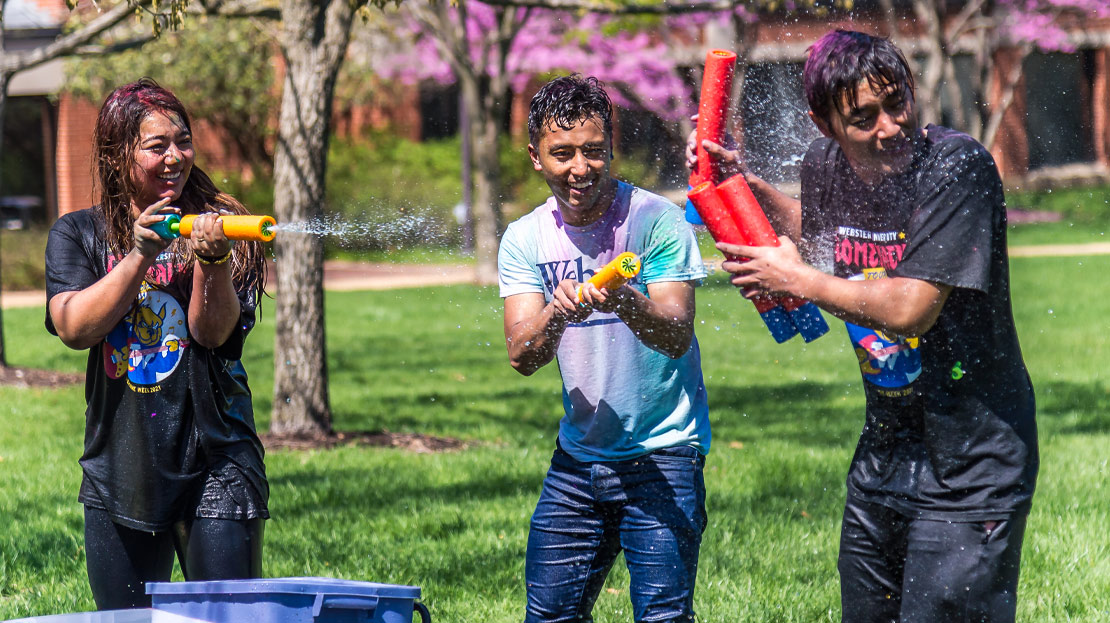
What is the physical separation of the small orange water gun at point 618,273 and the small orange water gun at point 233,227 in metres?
0.68

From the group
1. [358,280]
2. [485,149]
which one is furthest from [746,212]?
[358,280]

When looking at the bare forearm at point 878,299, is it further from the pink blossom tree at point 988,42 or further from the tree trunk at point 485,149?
the tree trunk at point 485,149

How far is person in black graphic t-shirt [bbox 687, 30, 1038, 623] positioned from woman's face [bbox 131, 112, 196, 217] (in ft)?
4.28

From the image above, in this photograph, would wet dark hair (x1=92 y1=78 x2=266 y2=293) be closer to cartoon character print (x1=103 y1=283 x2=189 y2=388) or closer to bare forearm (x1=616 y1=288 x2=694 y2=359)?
cartoon character print (x1=103 y1=283 x2=189 y2=388)

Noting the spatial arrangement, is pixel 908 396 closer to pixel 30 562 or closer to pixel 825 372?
pixel 30 562

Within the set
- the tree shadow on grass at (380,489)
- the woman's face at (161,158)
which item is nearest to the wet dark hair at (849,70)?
the woman's face at (161,158)

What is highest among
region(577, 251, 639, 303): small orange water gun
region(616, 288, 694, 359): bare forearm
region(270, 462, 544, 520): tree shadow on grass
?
region(577, 251, 639, 303): small orange water gun

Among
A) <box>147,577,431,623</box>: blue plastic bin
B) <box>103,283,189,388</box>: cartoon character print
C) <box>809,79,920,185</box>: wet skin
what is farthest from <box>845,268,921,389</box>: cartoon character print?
<box>103,283,189,388</box>: cartoon character print

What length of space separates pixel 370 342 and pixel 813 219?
923 centimetres

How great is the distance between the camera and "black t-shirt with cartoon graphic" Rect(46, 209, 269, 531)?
2.88 m

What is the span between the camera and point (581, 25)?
21453 millimetres

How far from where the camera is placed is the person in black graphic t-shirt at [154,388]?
2.88m

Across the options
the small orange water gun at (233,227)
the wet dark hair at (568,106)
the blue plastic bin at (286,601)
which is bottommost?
the blue plastic bin at (286,601)

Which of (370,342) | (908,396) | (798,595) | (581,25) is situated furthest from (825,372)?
(581,25)
